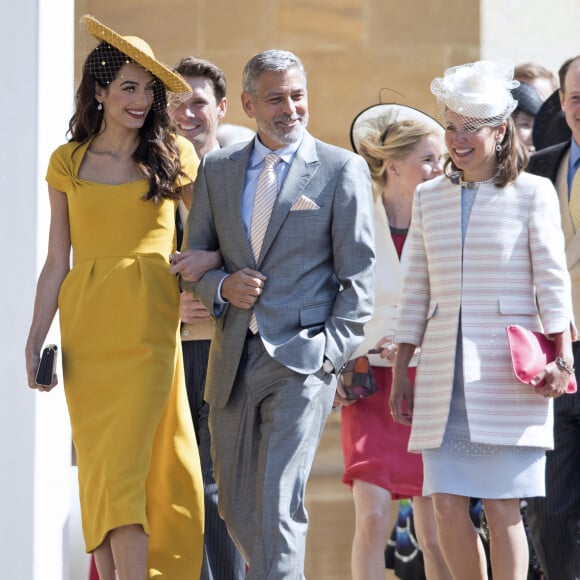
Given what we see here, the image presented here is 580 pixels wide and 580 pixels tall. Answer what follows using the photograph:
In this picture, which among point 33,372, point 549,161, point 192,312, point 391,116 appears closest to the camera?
point 33,372

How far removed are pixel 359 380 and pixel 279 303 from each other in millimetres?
1391

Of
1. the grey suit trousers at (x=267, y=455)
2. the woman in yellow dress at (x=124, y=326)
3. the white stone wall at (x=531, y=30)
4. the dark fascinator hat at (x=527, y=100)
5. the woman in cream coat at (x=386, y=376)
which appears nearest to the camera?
the grey suit trousers at (x=267, y=455)

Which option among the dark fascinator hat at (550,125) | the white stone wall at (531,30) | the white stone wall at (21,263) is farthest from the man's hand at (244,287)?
the white stone wall at (531,30)

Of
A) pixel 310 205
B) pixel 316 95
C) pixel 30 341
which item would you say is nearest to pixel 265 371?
pixel 310 205

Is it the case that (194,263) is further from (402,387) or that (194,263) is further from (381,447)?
(381,447)

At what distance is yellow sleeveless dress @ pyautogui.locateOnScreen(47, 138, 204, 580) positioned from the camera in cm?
606

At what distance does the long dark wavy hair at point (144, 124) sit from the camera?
6.31 meters

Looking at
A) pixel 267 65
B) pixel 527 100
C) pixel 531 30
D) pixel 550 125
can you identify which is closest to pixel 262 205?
pixel 267 65

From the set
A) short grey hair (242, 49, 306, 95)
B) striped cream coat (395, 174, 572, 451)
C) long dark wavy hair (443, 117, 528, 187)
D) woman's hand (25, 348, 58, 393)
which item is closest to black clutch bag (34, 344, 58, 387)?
woman's hand (25, 348, 58, 393)

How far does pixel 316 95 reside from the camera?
A: 9.95 metres

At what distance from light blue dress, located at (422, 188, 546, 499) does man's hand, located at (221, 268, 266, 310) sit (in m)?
0.78

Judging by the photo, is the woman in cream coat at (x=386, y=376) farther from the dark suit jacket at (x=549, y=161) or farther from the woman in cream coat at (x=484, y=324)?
the woman in cream coat at (x=484, y=324)

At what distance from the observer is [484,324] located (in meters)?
6.00

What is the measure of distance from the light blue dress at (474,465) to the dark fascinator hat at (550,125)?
1.78 m
